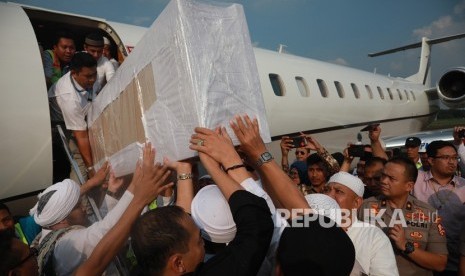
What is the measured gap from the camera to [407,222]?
9.27ft

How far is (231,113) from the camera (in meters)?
1.85

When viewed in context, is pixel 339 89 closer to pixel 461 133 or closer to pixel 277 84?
pixel 277 84

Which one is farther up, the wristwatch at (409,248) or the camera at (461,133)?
the camera at (461,133)

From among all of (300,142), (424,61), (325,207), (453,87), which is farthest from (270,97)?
(424,61)

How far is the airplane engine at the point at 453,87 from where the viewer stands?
1257 cm

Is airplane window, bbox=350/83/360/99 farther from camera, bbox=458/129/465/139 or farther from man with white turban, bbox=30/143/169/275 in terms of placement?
man with white turban, bbox=30/143/169/275

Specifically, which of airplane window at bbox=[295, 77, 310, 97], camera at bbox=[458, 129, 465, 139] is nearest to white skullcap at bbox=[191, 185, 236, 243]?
camera at bbox=[458, 129, 465, 139]

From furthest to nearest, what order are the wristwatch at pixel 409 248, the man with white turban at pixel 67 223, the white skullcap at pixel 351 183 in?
the white skullcap at pixel 351 183 < the wristwatch at pixel 409 248 < the man with white turban at pixel 67 223

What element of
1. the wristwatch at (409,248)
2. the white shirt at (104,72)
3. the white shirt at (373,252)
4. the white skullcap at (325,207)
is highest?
the white shirt at (104,72)

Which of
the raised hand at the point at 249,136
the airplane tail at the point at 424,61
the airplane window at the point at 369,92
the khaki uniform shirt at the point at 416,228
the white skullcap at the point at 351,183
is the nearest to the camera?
the raised hand at the point at 249,136

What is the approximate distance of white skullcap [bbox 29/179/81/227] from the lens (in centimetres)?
211

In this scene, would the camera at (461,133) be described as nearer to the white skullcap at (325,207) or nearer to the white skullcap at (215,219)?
the white skullcap at (325,207)

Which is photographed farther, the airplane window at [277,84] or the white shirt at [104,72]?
the airplane window at [277,84]

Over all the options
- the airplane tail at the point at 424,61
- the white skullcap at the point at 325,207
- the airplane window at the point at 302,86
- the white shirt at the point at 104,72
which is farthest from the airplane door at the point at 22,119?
the airplane tail at the point at 424,61
